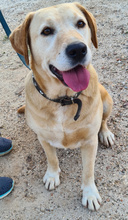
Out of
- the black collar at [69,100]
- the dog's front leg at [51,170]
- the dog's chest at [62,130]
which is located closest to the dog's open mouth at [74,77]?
the black collar at [69,100]

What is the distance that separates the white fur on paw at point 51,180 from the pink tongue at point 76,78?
1.12 metres

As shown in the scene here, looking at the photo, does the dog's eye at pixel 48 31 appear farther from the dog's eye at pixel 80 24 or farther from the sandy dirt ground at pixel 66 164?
the sandy dirt ground at pixel 66 164

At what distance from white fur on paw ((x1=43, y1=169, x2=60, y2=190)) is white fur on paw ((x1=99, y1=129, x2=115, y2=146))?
2.15 feet

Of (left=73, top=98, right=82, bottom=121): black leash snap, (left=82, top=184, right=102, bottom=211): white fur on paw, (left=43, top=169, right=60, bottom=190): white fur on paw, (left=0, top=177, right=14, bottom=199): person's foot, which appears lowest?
(left=82, top=184, right=102, bottom=211): white fur on paw

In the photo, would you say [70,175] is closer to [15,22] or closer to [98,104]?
[98,104]

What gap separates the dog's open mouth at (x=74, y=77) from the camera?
157 centimetres

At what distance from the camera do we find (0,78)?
3.97 metres

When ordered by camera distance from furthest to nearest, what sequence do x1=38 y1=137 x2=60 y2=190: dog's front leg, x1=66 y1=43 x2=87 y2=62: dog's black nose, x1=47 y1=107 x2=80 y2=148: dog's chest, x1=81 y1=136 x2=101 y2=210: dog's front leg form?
x1=38 y1=137 x2=60 y2=190: dog's front leg → x1=81 y1=136 x2=101 y2=210: dog's front leg → x1=47 y1=107 x2=80 y2=148: dog's chest → x1=66 y1=43 x2=87 y2=62: dog's black nose

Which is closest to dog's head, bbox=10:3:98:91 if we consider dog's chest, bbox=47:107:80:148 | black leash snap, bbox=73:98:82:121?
black leash snap, bbox=73:98:82:121

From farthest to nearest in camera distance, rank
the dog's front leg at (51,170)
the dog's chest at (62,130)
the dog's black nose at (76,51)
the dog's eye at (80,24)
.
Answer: the dog's front leg at (51,170) → the dog's chest at (62,130) → the dog's eye at (80,24) → the dog's black nose at (76,51)

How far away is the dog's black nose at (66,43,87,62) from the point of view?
4.72ft

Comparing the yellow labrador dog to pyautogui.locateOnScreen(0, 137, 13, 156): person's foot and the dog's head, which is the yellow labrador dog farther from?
pyautogui.locateOnScreen(0, 137, 13, 156): person's foot

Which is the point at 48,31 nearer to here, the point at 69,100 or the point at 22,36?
the point at 22,36

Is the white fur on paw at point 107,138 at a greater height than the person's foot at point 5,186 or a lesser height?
lesser
